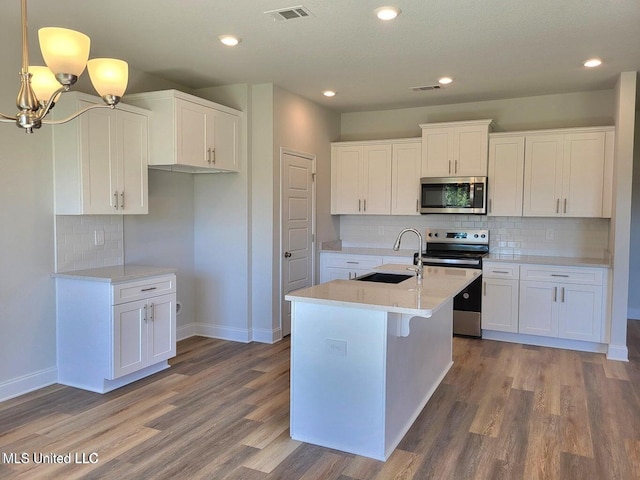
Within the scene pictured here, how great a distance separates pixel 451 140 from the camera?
5457mm

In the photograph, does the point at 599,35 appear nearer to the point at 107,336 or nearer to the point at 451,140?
the point at 451,140

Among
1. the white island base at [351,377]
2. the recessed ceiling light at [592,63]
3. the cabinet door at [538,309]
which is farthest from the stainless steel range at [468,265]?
the white island base at [351,377]

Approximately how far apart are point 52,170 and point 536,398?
158 inches

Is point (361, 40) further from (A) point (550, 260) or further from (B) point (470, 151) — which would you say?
(A) point (550, 260)

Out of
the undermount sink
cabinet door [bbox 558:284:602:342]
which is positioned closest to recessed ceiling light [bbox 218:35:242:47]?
the undermount sink

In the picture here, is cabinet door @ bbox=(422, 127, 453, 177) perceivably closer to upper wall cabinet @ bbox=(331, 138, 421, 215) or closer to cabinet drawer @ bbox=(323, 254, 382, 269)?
upper wall cabinet @ bbox=(331, 138, 421, 215)

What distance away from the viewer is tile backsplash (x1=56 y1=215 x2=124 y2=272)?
3832 mm

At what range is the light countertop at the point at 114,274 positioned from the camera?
359 cm

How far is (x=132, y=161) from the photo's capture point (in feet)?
13.3

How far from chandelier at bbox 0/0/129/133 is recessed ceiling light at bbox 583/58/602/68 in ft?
12.2

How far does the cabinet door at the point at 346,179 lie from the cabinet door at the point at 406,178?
444 mm

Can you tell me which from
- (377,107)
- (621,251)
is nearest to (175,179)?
(377,107)

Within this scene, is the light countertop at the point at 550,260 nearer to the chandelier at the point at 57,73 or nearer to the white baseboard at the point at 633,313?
the white baseboard at the point at 633,313

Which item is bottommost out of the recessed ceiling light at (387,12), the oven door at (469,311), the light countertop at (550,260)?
the oven door at (469,311)
